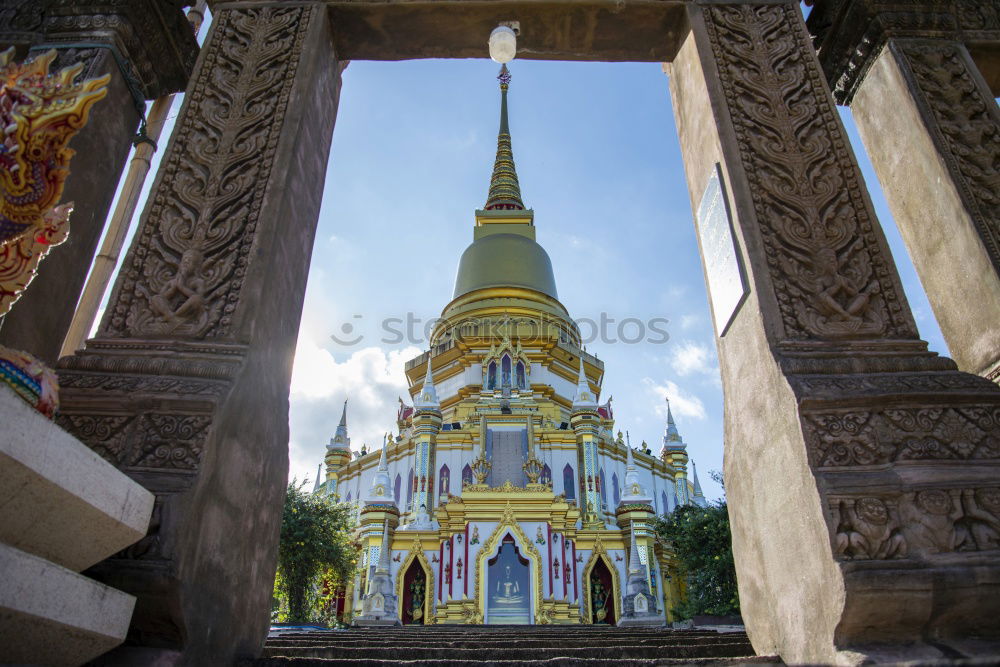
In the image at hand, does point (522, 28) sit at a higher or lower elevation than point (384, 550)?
lower

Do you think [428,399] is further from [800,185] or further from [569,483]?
[800,185]

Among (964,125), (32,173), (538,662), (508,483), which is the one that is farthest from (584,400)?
(32,173)

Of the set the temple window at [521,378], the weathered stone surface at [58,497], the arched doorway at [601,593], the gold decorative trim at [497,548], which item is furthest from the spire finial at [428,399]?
the weathered stone surface at [58,497]

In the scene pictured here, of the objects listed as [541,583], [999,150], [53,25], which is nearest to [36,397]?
[53,25]

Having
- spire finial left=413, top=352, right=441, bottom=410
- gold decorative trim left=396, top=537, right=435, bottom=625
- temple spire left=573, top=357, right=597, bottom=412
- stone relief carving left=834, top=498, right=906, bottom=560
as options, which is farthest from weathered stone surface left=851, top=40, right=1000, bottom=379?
spire finial left=413, top=352, right=441, bottom=410

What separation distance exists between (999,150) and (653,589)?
70.3 ft

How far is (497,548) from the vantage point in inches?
905

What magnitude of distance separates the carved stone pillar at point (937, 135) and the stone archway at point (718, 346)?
90 centimetres

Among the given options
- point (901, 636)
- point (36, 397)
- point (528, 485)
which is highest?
point (528, 485)

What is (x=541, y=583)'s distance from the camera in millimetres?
22391

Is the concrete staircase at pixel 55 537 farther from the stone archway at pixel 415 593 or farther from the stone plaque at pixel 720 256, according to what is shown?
the stone archway at pixel 415 593

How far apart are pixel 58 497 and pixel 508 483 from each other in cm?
2210

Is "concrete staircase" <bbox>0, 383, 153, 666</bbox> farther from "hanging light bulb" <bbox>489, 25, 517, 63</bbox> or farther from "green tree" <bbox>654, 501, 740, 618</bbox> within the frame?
"green tree" <bbox>654, 501, 740, 618</bbox>

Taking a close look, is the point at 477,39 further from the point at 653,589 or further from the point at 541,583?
the point at 653,589
